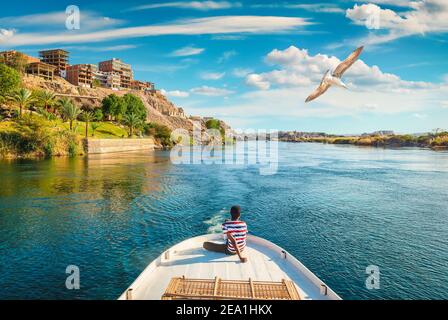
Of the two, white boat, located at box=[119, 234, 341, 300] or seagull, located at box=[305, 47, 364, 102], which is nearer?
white boat, located at box=[119, 234, 341, 300]

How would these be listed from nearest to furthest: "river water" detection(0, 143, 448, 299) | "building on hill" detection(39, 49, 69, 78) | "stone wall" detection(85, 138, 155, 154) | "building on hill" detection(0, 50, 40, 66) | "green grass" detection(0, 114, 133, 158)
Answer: "river water" detection(0, 143, 448, 299)
"green grass" detection(0, 114, 133, 158)
"stone wall" detection(85, 138, 155, 154)
"building on hill" detection(0, 50, 40, 66)
"building on hill" detection(39, 49, 69, 78)

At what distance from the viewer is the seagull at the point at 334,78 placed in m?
12.9

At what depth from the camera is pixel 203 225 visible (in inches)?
993

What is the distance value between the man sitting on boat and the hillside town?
143288mm

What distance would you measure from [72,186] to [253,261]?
32748 mm

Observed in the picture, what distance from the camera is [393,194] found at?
37531 mm

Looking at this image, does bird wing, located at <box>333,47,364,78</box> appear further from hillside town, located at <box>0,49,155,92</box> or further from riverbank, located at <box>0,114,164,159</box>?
hillside town, located at <box>0,49,155,92</box>

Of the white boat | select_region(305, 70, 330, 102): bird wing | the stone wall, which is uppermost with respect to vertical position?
select_region(305, 70, 330, 102): bird wing

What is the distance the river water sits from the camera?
1540cm

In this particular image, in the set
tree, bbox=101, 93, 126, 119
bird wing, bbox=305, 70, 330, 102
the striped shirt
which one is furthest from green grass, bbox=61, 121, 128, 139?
bird wing, bbox=305, 70, 330, 102

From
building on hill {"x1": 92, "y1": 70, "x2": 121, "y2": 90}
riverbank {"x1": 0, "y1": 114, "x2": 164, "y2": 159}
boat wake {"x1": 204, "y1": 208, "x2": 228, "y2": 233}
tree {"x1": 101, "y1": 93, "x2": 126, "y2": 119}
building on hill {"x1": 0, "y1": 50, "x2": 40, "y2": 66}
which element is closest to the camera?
boat wake {"x1": 204, "y1": 208, "x2": 228, "y2": 233}

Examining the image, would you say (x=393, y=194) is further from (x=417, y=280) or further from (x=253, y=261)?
(x=253, y=261)

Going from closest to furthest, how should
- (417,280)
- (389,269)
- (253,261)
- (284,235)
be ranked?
(253,261) → (417,280) → (389,269) → (284,235)

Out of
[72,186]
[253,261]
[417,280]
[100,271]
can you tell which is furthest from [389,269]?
[72,186]
